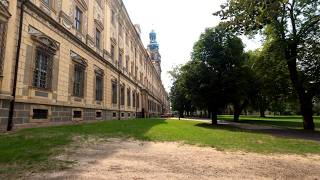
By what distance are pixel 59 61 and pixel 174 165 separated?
12.1 meters

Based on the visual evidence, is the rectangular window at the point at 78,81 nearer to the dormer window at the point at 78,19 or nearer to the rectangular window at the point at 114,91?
the dormer window at the point at 78,19

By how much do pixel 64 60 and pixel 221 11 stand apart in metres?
11.4

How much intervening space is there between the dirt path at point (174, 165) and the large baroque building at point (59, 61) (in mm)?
5640

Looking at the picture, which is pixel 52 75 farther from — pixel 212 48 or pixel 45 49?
pixel 212 48

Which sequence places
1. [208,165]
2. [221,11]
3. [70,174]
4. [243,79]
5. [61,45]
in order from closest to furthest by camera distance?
[70,174] < [208,165] < [221,11] < [61,45] < [243,79]

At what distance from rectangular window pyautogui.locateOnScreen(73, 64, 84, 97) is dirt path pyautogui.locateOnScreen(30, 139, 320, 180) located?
11.0m

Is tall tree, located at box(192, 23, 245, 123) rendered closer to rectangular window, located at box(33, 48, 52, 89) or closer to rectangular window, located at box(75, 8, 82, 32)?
rectangular window, located at box(75, 8, 82, 32)

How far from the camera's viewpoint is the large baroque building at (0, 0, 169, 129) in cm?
1190

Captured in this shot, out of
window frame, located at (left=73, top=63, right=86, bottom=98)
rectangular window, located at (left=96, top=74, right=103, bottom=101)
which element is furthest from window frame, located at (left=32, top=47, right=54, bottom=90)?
rectangular window, located at (left=96, top=74, right=103, bottom=101)

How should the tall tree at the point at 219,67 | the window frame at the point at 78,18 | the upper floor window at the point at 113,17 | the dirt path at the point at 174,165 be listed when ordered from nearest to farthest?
the dirt path at the point at 174,165
the window frame at the point at 78,18
the tall tree at the point at 219,67
the upper floor window at the point at 113,17

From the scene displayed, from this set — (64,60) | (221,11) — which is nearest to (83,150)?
Result: (221,11)

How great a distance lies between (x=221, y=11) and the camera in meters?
8.62

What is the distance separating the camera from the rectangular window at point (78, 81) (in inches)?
757

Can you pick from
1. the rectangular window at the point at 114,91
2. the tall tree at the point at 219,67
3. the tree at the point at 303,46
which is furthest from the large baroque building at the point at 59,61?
the tree at the point at 303,46
